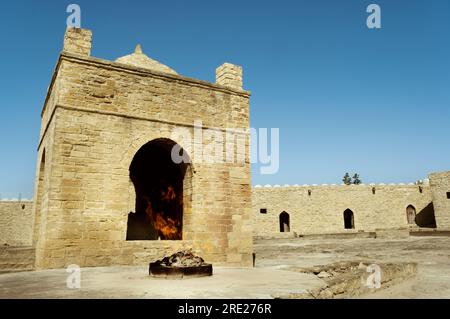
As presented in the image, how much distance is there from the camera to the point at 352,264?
8023mm

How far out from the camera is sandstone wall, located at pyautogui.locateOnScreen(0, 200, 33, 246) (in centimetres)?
2305

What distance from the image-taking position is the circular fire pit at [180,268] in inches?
229

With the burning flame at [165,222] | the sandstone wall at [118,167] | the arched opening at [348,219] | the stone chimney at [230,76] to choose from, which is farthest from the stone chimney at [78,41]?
the arched opening at [348,219]

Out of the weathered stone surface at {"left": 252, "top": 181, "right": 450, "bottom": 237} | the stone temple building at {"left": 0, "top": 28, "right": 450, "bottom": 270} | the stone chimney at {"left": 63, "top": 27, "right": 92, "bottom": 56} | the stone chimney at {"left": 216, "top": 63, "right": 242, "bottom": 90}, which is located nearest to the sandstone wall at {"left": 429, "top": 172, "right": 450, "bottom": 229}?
the weathered stone surface at {"left": 252, "top": 181, "right": 450, "bottom": 237}

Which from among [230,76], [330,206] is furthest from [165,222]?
[330,206]

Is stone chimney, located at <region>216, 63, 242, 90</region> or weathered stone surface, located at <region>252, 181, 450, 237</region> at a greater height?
stone chimney, located at <region>216, 63, 242, 90</region>

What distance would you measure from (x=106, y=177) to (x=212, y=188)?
8.71ft

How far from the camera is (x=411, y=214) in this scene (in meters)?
28.2

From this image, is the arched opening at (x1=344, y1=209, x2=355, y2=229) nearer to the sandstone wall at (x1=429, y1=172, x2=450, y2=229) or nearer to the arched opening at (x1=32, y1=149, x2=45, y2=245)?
the sandstone wall at (x1=429, y1=172, x2=450, y2=229)

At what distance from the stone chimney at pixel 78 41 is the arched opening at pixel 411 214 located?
26802 mm

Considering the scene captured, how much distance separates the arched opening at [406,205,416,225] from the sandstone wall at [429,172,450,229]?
1826 millimetres

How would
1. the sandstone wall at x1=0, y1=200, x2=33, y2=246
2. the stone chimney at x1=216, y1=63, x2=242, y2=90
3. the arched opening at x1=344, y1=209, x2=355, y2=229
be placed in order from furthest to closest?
the arched opening at x1=344, y1=209, x2=355, y2=229 < the sandstone wall at x1=0, y1=200, x2=33, y2=246 < the stone chimney at x1=216, y1=63, x2=242, y2=90
